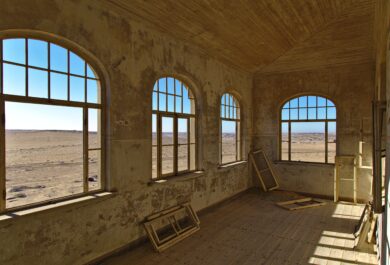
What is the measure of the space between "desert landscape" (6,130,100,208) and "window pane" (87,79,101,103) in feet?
1.75

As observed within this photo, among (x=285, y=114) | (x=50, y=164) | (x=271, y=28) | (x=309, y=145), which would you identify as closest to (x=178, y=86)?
(x=271, y=28)

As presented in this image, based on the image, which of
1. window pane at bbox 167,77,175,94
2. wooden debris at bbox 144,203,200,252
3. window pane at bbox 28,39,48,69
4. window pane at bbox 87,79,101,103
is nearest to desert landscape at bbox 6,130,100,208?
window pane at bbox 87,79,101,103

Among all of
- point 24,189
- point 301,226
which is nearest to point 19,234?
point 301,226

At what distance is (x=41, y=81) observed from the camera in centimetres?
324

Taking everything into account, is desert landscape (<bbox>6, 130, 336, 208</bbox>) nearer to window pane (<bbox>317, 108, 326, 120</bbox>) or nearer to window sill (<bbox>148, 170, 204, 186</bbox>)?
window sill (<bbox>148, 170, 204, 186</bbox>)

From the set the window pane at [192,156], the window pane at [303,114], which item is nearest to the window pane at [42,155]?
the window pane at [192,156]

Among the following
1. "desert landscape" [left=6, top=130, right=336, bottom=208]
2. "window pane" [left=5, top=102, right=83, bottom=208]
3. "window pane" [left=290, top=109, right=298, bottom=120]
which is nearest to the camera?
"window pane" [left=5, top=102, right=83, bottom=208]

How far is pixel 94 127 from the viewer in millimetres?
3889

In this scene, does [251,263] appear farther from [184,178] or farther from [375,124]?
[375,124]

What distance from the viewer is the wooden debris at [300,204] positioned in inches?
258

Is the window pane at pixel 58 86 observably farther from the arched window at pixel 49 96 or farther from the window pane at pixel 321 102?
the window pane at pixel 321 102

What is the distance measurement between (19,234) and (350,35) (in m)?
7.58

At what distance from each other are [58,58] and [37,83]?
0.45 metres

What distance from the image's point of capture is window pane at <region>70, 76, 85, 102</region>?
11.7 feet
